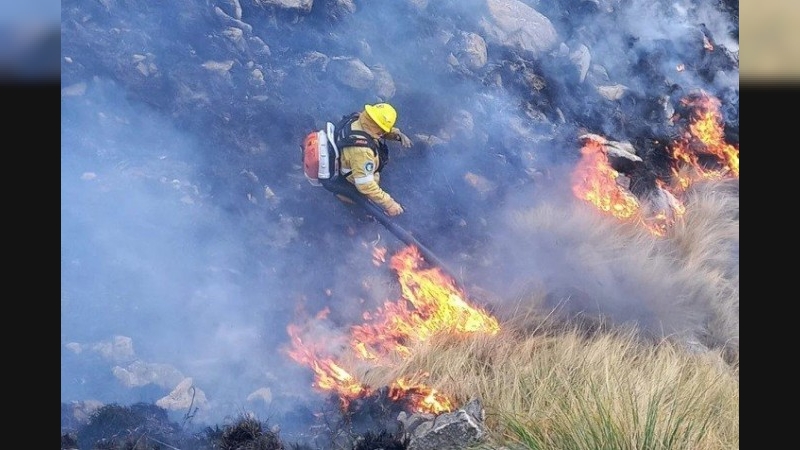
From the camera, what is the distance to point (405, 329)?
5832mm

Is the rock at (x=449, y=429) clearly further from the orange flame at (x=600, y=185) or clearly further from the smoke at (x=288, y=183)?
the orange flame at (x=600, y=185)

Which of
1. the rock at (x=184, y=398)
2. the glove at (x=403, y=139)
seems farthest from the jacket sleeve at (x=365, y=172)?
the rock at (x=184, y=398)

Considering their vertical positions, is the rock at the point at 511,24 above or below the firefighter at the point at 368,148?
above

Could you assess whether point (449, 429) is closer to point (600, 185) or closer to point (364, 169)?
point (364, 169)

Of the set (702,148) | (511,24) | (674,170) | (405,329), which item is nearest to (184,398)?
(405,329)

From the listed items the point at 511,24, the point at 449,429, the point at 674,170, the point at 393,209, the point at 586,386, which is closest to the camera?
the point at 449,429

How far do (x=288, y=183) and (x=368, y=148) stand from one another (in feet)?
1.92

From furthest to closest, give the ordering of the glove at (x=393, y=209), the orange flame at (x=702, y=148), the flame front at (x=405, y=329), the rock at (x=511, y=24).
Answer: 1. the orange flame at (x=702, y=148)
2. the rock at (x=511, y=24)
3. the glove at (x=393, y=209)
4. the flame front at (x=405, y=329)

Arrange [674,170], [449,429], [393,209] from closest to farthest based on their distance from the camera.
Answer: [449,429] → [393,209] → [674,170]

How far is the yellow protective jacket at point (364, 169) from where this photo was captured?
5.78 m

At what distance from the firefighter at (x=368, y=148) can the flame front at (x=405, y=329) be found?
438 millimetres

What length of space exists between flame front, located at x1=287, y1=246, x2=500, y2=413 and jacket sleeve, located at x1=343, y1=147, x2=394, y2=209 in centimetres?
42

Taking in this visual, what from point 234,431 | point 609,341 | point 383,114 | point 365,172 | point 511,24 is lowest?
point 234,431
